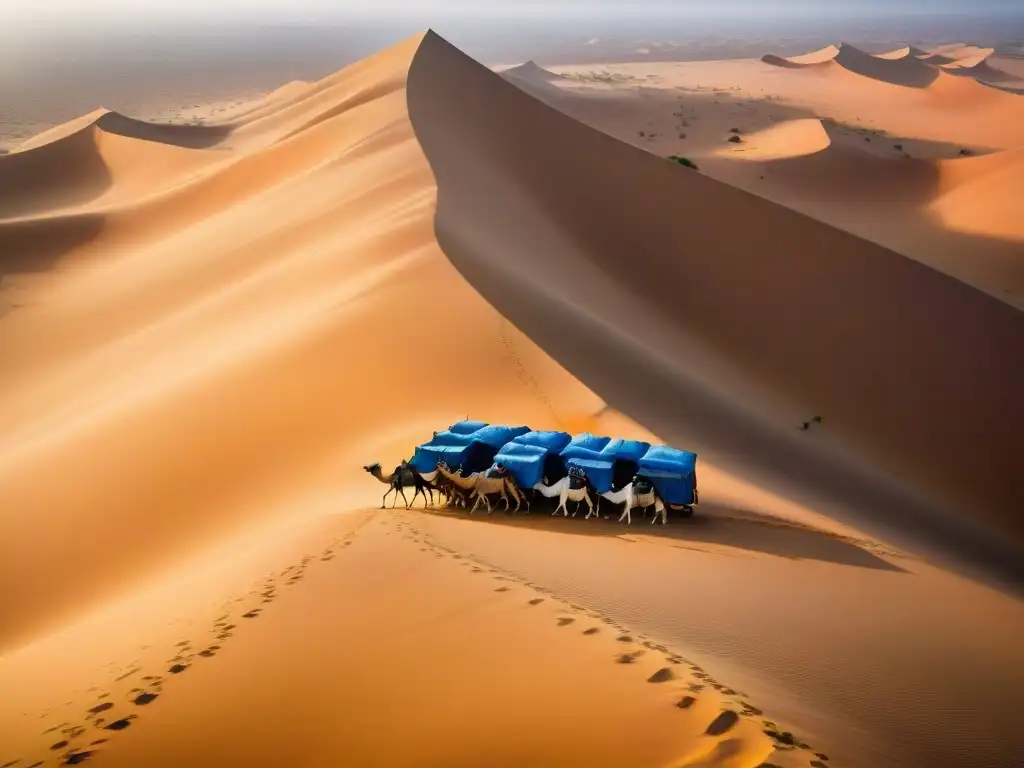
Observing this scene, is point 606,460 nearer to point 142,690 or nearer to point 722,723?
point 722,723

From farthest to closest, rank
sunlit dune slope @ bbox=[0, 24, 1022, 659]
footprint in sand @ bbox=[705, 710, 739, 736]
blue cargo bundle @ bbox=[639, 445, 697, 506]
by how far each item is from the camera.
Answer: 1. sunlit dune slope @ bbox=[0, 24, 1022, 659]
2. blue cargo bundle @ bbox=[639, 445, 697, 506]
3. footprint in sand @ bbox=[705, 710, 739, 736]

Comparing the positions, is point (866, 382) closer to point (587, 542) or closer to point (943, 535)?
point (943, 535)

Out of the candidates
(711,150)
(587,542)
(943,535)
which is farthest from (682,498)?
(711,150)

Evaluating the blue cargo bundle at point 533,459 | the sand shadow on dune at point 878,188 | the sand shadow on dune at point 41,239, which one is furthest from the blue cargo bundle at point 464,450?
the sand shadow on dune at point 41,239

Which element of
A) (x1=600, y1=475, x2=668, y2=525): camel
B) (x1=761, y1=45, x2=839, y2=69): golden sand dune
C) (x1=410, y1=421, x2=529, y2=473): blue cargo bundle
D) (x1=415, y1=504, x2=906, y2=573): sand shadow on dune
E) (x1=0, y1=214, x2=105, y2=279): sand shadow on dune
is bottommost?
(x1=415, y1=504, x2=906, y2=573): sand shadow on dune

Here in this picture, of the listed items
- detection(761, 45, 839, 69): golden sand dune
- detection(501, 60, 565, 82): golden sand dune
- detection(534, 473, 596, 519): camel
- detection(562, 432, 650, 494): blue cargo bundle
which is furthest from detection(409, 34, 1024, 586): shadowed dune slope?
detection(761, 45, 839, 69): golden sand dune

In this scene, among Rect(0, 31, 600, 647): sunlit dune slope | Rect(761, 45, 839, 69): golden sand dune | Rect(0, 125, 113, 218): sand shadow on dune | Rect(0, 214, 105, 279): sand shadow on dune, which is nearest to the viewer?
Rect(0, 31, 600, 647): sunlit dune slope

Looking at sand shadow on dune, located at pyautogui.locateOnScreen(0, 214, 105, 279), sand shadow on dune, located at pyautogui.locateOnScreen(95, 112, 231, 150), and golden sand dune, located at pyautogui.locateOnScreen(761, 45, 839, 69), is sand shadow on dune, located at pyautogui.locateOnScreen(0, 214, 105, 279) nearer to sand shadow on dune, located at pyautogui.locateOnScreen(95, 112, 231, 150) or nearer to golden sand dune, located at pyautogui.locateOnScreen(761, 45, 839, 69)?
sand shadow on dune, located at pyautogui.locateOnScreen(95, 112, 231, 150)
